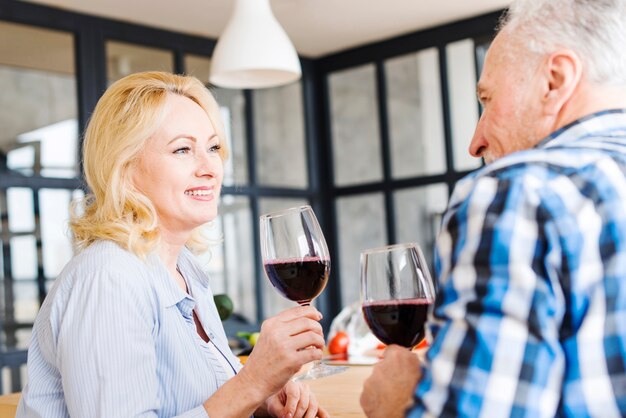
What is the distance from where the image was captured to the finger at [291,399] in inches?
65.9

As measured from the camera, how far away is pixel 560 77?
1.00 m

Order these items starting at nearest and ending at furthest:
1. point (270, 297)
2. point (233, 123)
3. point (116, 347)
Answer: point (116, 347)
point (233, 123)
point (270, 297)

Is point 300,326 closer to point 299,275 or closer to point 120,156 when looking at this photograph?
point 299,275

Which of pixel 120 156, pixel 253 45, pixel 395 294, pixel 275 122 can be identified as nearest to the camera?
pixel 395 294

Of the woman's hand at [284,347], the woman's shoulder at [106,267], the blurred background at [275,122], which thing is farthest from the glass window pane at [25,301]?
the woman's hand at [284,347]

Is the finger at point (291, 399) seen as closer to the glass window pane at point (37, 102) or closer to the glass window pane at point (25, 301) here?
the glass window pane at point (25, 301)

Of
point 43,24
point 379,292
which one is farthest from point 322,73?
point 379,292

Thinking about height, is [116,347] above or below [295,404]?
above

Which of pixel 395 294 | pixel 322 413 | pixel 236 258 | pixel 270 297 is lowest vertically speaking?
pixel 270 297

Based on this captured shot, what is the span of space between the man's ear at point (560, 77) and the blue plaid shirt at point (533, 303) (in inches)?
6.7

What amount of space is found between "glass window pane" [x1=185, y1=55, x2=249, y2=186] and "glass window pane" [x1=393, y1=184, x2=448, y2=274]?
1.18 meters

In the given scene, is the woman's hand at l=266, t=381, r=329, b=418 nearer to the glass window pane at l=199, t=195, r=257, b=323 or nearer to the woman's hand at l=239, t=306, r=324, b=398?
the woman's hand at l=239, t=306, r=324, b=398

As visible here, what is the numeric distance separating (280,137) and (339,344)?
12.4 ft

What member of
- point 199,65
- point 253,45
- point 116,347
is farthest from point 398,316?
point 199,65
